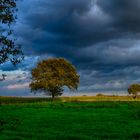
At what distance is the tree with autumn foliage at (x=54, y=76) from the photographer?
122 metres

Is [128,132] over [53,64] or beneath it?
beneath

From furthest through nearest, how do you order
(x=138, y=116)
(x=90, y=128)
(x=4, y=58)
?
1. (x=138, y=116)
2. (x=90, y=128)
3. (x=4, y=58)

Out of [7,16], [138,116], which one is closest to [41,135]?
[7,16]

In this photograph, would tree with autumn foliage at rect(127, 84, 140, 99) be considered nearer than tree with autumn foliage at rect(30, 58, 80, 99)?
No

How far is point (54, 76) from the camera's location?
406 feet

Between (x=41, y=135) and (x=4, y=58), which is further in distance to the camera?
(x=41, y=135)

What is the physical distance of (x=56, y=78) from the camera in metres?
122

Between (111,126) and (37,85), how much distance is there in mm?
86609

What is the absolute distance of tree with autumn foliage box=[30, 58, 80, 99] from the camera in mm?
121875

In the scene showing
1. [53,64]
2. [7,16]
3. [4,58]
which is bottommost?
[4,58]

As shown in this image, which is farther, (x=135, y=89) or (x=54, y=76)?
(x=135, y=89)

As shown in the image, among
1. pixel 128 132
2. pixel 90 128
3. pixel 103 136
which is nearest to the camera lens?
pixel 103 136

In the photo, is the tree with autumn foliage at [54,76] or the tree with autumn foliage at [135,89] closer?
the tree with autumn foliage at [54,76]

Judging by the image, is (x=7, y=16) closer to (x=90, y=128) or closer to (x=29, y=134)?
(x=29, y=134)
